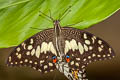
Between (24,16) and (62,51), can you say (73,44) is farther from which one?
(24,16)

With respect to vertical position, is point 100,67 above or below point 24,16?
below

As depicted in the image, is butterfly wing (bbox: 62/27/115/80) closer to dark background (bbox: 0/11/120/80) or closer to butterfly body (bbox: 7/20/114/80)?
butterfly body (bbox: 7/20/114/80)

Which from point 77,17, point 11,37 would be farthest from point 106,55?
point 11,37

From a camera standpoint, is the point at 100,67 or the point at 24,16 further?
the point at 100,67

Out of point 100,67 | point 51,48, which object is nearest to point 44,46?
point 51,48

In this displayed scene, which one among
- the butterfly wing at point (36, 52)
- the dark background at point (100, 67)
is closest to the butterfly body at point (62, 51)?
the butterfly wing at point (36, 52)

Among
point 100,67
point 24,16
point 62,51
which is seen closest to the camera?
point 24,16

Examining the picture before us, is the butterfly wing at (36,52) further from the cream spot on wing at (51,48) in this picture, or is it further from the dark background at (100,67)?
the dark background at (100,67)

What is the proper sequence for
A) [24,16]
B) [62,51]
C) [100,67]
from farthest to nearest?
[100,67]
[62,51]
[24,16]

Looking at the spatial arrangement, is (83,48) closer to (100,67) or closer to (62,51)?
(62,51)
